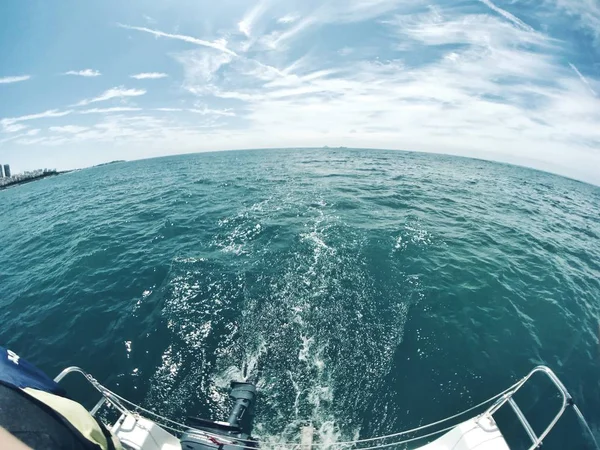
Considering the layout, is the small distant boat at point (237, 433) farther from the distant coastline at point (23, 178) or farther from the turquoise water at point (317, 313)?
the distant coastline at point (23, 178)

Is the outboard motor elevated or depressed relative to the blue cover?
depressed

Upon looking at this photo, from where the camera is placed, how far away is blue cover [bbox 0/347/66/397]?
2.40m

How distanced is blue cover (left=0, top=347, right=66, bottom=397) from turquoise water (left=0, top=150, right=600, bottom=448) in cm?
534

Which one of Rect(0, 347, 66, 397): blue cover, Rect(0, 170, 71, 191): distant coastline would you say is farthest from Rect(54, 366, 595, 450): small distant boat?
Rect(0, 170, 71, 191): distant coastline

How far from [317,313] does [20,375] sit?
818cm

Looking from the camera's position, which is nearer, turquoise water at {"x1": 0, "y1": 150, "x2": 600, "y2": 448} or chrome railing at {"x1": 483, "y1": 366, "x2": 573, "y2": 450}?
chrome railing at {"x1": 483, "y1": 366, "x2": 573, "y2": 450}

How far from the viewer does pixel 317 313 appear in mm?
9555

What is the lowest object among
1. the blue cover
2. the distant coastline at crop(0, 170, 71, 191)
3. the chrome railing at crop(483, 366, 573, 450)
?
the chrome railing at crop(483, 366, 573, 450)

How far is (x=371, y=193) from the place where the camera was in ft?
86.8

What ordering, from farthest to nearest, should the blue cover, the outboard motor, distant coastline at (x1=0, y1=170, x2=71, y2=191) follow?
distant coastline at (x1=0, y1=170, x2=71, y2=191)
the outboard motor
the blue cover

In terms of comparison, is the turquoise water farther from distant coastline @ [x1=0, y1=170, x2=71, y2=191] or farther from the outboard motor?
distant coastline @ [x1=0, y1=170, x2=71, y2=191]

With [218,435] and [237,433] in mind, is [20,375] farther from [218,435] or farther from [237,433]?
[237,433]

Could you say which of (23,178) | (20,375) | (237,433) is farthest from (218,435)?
(23,178)

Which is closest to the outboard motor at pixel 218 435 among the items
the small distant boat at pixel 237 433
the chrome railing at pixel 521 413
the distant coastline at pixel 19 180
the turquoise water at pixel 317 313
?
the small distant boat at pixel 237 433
